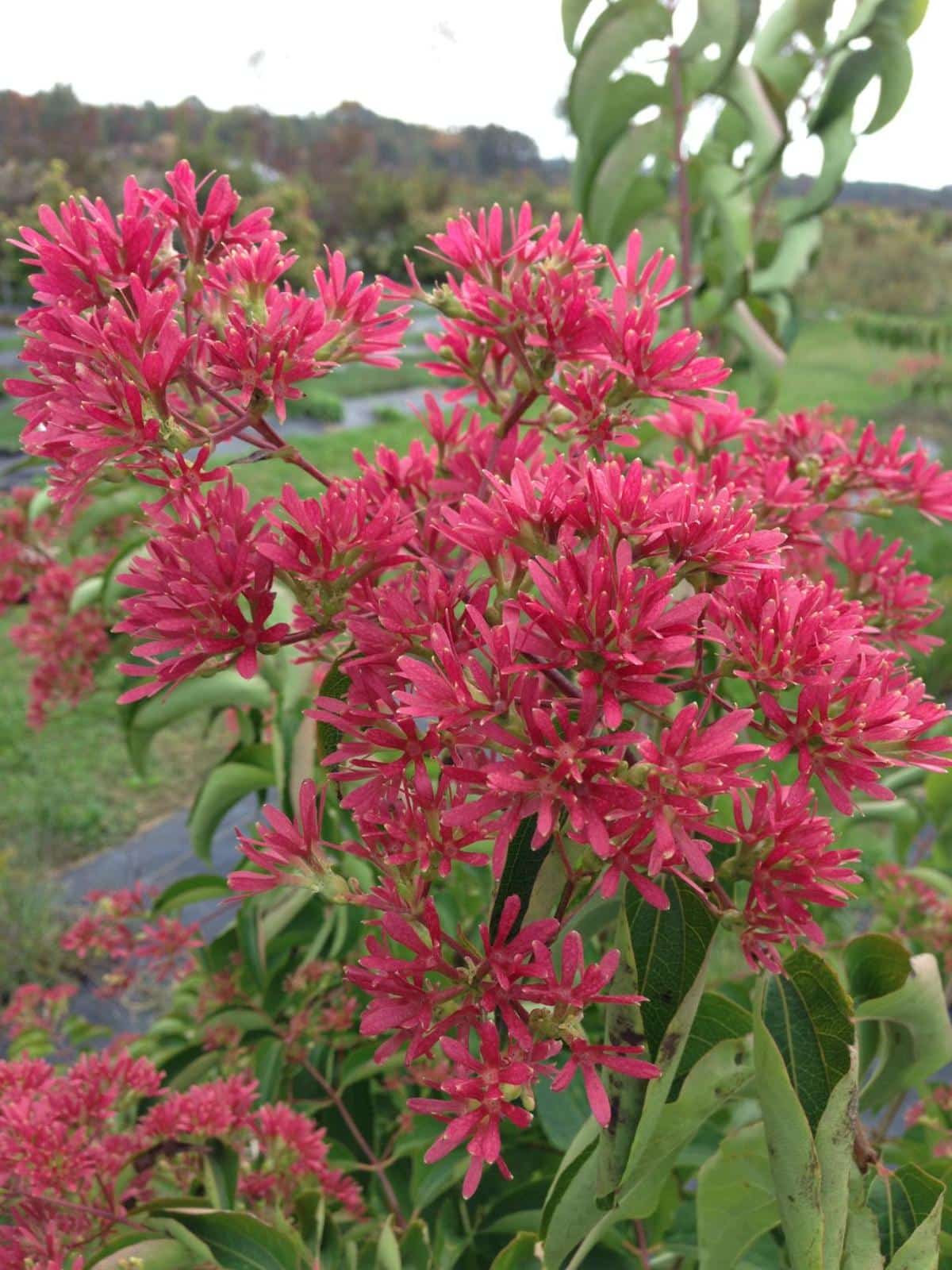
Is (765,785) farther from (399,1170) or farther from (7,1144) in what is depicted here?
(399,1170)

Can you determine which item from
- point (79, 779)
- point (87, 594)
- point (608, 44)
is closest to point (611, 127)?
point (608, 44)

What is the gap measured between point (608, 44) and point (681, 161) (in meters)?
0.19

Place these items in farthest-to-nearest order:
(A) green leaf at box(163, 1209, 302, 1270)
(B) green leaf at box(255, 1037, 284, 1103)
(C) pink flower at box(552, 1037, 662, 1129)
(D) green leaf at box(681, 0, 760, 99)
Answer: (D) green leaf at box(681, 0, 760, 99) → (B) green leaf at box(255, 1037, 284, 1103) → (A) green leaf at box(163, 1209, 302, 1270) → (C) pink flower at box(552, 1037, 662, 1129)

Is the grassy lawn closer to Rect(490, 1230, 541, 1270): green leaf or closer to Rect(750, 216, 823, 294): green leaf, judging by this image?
Rect(750, 216, 823, 294): green leaf

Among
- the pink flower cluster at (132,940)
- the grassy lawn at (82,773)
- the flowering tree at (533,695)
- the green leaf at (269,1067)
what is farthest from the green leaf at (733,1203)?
the grassy lawn at (82,773)

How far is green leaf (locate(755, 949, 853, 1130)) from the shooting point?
0.60 m

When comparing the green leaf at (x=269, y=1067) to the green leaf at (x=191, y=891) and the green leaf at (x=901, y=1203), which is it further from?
the green leaf at (x=901, y=1203)

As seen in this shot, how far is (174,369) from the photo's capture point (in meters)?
0.59

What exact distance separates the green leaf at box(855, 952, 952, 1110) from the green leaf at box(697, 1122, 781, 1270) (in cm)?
12

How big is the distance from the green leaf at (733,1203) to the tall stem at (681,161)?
3.29ft

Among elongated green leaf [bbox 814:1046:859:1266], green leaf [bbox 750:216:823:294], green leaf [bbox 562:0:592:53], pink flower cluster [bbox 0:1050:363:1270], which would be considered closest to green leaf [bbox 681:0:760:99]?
green leaf [bbox 562:0:592:53]

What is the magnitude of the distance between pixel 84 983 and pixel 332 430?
301 inches

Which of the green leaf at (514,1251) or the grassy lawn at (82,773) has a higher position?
the green leaf at (514,1251)

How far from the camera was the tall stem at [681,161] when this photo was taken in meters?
1.35
